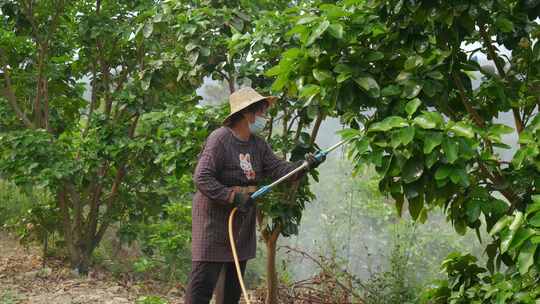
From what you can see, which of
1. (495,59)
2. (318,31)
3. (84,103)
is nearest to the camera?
(318,31)

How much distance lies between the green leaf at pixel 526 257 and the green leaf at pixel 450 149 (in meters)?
0.44

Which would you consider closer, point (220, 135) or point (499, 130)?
point (499, 130)

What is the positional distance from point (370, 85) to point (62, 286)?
15.0 ft

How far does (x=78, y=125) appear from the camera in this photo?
7.64m

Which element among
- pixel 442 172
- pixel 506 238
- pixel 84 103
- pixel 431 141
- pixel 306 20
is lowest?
pixel 506 238

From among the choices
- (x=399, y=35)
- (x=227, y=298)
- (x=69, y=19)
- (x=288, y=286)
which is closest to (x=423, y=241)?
(x=288, y=286)

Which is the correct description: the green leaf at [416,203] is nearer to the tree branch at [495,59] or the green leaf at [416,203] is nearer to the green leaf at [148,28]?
the tree branch at [495,59]

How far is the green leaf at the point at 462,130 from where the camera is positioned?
2822 millimetres

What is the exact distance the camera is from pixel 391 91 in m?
3.23

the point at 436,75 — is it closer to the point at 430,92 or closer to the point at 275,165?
the point at 430,92

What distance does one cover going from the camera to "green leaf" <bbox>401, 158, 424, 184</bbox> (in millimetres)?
2949

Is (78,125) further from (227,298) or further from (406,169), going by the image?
(406,169)

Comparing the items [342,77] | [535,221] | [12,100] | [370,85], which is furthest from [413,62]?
[12,100]

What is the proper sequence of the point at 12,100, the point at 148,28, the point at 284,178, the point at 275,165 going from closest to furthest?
the point at 284,178 → the point at 275,165 → the point at 148,28 → the point at 12,100
